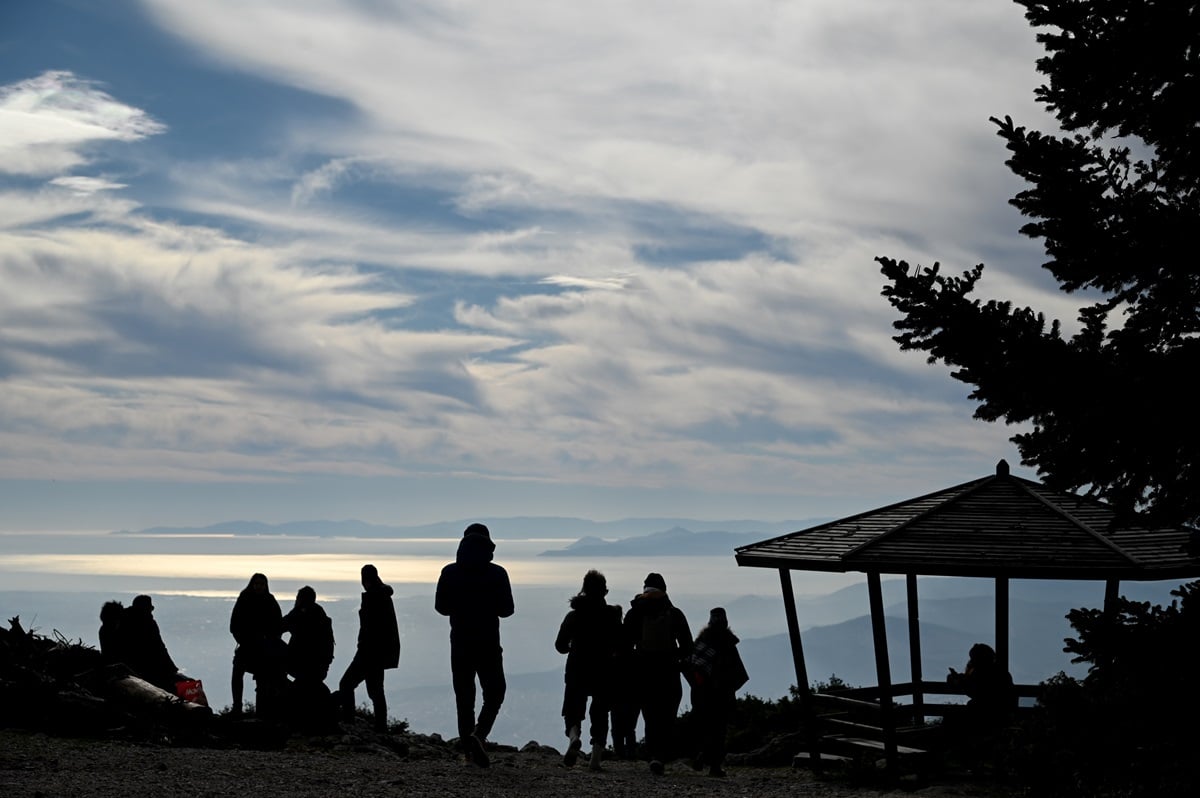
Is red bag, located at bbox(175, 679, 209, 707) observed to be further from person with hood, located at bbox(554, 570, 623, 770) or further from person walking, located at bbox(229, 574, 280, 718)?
person with hood, located at bbox(554, 570, 623, 770)

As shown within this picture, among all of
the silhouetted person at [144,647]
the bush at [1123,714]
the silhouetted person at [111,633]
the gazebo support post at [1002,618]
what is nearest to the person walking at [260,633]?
the silhouetted person at [144,647]

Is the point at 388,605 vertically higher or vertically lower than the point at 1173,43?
lower

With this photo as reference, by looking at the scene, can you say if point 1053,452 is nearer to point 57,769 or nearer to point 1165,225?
point 1165,225

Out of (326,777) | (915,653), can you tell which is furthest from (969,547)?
(326,777)

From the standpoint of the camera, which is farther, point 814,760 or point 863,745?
point 814,760

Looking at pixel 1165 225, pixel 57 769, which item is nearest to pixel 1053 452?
pixel 1165 225

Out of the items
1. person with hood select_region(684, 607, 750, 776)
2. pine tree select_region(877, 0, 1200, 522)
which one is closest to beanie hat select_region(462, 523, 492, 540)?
person with hood select_region(684, 607, 750, 776)

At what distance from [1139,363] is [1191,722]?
2.31m

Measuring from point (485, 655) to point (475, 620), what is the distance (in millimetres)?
384

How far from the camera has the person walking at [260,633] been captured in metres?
16.0

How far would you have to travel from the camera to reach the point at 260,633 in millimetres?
16094

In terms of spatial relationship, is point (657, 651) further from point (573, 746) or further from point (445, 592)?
point (445, 592)

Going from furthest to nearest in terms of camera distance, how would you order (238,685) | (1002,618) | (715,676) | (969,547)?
(1002,618)
(238,685)
(715,676)
(969,547)

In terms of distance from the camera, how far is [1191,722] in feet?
25.1
